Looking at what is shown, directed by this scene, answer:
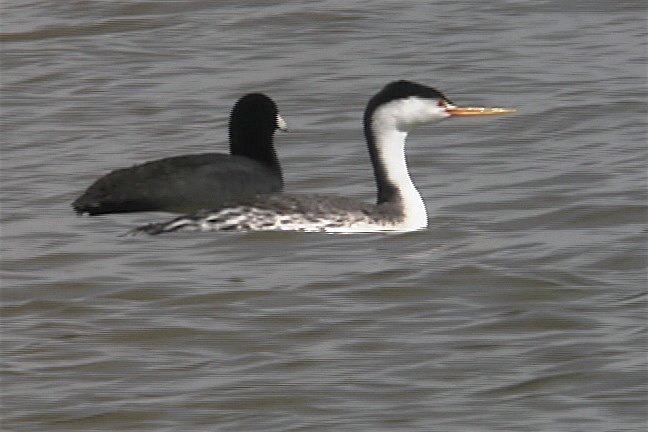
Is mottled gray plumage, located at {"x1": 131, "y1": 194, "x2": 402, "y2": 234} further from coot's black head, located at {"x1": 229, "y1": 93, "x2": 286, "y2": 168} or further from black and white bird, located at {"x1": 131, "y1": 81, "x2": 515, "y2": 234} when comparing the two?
coot's black head, located at {"x1": 229, "y1": 93, "x2": 286, "y2": 168}

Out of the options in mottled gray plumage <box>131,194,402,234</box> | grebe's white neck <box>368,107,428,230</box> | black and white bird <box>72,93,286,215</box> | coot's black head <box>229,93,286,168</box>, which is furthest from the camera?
coot's black head <box>229,93,286,168</box>

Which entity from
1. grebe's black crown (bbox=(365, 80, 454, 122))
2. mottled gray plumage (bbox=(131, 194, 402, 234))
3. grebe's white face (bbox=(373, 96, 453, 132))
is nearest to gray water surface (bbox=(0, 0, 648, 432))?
mottled gray plumage (bbox=(131, 194, 402, 234))

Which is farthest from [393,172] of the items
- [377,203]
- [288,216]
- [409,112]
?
[288,216]

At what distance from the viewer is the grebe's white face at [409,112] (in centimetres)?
1279

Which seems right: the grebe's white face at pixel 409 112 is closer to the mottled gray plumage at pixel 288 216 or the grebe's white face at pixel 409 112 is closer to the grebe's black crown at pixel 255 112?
the mottled gray plumage at pixel 288 216

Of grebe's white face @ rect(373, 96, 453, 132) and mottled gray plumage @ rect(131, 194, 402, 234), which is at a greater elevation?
grebe's white face @ rect(373, 96, 453, 132)

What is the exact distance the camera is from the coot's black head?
44.4 feet

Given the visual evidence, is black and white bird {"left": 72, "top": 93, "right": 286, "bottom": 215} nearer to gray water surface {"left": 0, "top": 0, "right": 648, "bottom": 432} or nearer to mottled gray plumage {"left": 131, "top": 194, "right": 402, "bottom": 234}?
gray water surface {"left": 0, "top": 0, "right": 648, "bottom": 432}

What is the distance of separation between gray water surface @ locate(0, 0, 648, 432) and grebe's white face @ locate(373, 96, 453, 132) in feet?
1.72

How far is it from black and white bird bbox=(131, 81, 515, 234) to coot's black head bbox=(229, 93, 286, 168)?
875mm

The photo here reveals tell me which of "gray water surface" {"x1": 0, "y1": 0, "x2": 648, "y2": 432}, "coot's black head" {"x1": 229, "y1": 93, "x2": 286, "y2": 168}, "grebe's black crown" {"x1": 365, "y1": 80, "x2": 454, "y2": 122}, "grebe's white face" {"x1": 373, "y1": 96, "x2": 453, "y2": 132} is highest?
"grebe's black crown" {"x1": 365, "y1": 80, "x2": 454, "y2": 122}

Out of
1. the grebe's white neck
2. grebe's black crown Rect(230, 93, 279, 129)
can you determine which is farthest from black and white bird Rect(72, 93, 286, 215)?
the grebe's white neck

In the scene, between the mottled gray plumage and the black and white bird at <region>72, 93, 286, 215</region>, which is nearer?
the mottled gray plumage

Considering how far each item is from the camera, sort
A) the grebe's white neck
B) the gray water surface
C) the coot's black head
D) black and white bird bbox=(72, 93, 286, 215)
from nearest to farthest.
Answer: the gray water surface
the grebe's white neck
black and white bird bbox=(72, 93, 286, 215)
the coot's black head
